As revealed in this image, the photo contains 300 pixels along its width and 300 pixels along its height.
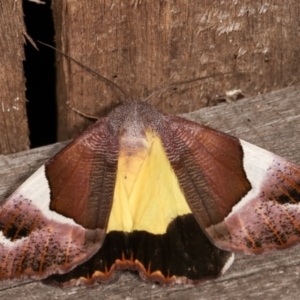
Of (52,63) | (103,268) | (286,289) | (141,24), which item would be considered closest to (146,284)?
(103,268)

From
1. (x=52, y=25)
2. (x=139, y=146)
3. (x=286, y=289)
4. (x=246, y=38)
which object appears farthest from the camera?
(x=52, y=25)

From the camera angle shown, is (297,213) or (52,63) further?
(52,63)

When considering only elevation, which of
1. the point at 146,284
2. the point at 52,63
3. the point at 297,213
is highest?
the point at 52,63

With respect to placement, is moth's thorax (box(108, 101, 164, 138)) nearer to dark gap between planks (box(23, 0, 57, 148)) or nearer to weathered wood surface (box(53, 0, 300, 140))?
weathered wood surface (box(53, 0, 300, 140))

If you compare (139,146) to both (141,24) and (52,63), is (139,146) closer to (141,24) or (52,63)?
(141,24)

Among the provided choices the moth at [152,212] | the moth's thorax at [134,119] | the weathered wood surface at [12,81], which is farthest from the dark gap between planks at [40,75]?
the moth at [152,212]

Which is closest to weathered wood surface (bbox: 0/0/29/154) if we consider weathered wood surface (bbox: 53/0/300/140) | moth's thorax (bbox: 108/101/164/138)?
weathered wood surface (bbox: 53/0/300/140)

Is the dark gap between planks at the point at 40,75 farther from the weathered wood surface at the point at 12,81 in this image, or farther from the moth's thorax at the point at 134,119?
the moth's thorax at the point at 134,119
